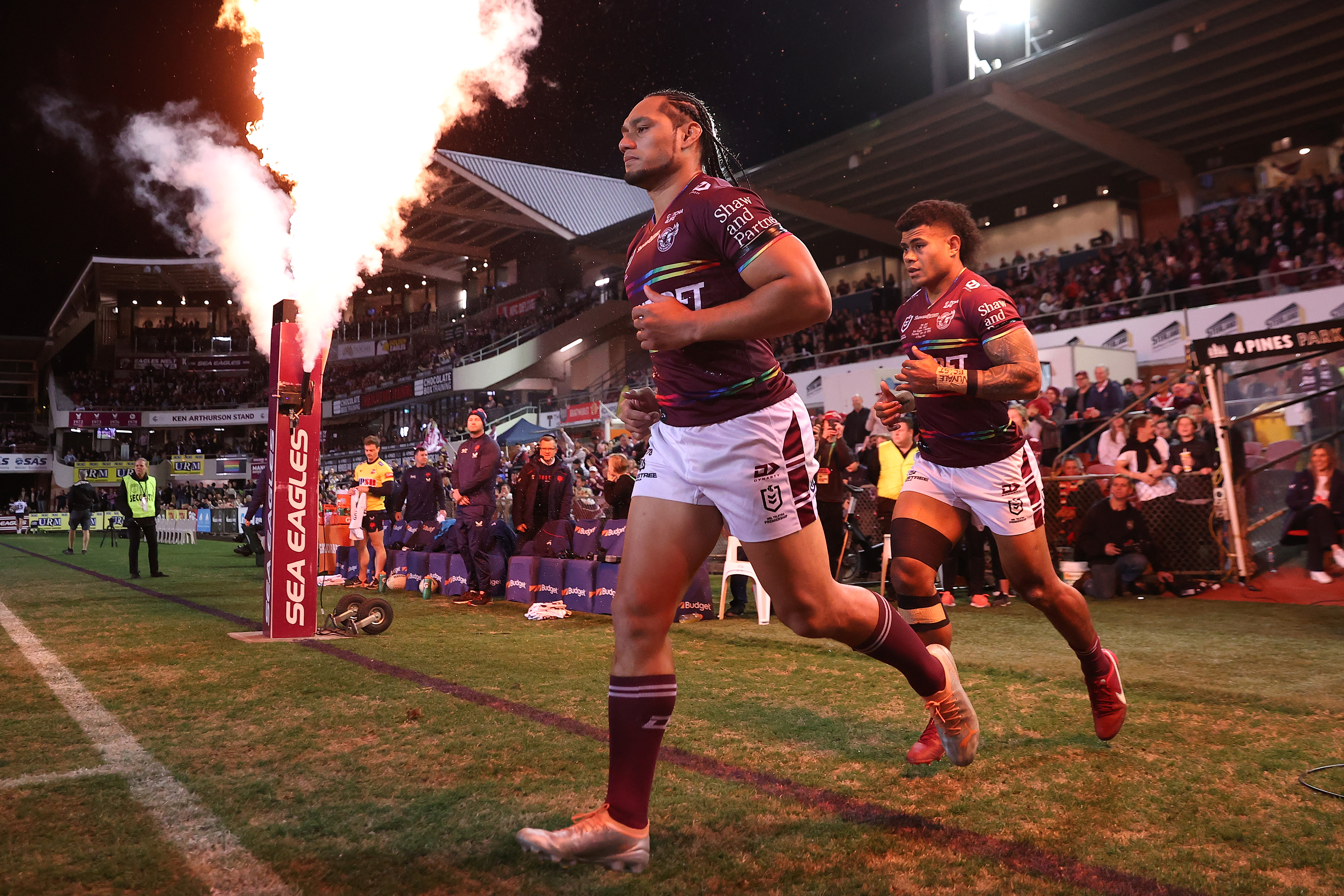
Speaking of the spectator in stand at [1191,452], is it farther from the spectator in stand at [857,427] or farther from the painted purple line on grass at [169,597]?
the painted purple line on grass at [169,597]

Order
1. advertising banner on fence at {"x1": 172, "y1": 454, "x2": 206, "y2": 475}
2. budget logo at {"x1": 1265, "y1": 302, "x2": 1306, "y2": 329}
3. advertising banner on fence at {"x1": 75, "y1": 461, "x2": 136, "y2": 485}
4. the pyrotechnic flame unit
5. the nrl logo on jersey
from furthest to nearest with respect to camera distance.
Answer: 1. advertising banner on fence at {"x1": 172, "y1": 454, "x2": 206, "y2": 475}
2. advertising banner on fence at {"x1": 75, "y1": 461, "x2": 136, "y2": 485}
3. budget logo at {"x1": 1265, "y1": 302, "x2": 1306, "y2": 329}
4. the pyrotechnic flame unit
5. the nrl logo on jersey

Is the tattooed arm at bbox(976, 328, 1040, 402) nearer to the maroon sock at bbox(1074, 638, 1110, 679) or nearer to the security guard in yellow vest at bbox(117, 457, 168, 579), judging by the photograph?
the maroon sock at bbox(1074, 638, 1110, 679)

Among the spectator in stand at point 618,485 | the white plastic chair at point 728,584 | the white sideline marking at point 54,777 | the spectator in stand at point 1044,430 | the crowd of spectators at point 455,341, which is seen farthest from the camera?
the crowd of spectators at point 455,341

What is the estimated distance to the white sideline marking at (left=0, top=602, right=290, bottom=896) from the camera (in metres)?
2.40

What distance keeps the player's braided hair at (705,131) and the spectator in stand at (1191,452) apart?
8862mm

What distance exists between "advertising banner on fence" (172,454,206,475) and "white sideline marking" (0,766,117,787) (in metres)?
49.0

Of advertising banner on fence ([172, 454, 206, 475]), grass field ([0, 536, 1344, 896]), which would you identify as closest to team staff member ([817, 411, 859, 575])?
grass field ([0, 536, 1344, 896])

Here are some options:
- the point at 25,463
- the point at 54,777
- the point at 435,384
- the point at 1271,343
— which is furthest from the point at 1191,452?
the point at 25,463

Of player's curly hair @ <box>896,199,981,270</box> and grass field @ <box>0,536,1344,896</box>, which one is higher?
player's curly hair @ <box>896,199,981,270</box>

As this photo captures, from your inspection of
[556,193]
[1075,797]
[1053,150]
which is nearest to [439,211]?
[556,193]

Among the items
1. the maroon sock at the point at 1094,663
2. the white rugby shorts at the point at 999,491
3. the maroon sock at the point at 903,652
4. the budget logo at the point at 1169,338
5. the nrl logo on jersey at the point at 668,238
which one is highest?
the budget logo at the point at 1169,338

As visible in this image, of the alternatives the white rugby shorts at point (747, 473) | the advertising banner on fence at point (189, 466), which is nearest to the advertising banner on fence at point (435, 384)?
the advertising banner on fence at point (189, 466)

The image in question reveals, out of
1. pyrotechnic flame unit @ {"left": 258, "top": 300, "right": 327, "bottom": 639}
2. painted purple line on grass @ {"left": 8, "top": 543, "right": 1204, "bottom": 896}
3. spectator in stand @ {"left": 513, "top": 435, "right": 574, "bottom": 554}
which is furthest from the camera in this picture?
spectator in stand @ {"left": 513, "top": 435, "right": 574, "bottom": 554}

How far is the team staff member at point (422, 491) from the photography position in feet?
41.6
